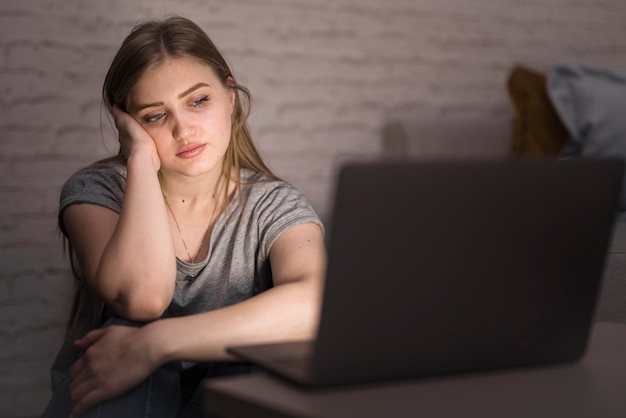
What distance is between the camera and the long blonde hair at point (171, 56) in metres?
1.80

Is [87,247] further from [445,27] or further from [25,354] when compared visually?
[445,27]

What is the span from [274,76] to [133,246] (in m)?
1.37

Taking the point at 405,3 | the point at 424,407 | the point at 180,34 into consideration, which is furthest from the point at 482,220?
the point at 405,3

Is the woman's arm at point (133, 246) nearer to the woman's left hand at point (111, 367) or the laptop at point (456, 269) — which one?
the woman's left hand at point (111, 367)

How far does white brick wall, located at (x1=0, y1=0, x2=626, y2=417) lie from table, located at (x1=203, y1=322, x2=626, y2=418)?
174 centimetres

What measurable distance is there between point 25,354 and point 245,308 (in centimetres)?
142

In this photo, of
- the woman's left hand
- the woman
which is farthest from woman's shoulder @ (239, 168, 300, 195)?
the woman's left hand

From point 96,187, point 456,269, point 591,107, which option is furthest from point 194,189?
point 591,107

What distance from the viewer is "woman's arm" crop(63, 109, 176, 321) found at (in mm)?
1558

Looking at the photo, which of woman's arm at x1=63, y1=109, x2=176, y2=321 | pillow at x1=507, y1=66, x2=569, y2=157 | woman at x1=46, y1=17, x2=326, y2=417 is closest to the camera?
woman at x1=46, y1=17, x2=326, y2=417

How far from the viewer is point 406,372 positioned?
2.94ft

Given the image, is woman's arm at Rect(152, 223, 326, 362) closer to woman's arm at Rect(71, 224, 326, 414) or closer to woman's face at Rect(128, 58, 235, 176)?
woman's arm at Rect(71, 224, 326, 414)

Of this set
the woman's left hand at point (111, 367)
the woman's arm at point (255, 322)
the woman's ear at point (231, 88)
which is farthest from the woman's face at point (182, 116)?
the woman's left hand at point (111, 367)

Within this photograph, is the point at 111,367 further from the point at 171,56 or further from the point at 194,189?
the point at 171,56
